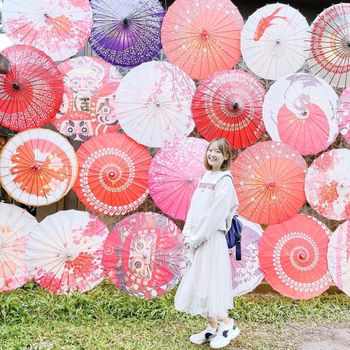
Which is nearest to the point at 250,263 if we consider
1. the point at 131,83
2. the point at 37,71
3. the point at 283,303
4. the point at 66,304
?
the point at 283,303

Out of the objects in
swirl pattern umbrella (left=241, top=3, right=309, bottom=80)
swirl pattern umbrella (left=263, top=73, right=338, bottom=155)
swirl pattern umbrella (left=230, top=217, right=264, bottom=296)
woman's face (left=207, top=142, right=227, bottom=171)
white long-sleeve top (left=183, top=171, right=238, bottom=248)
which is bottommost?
swirl pattern umbrella (left=230, top=217, right=264, bottom=296)

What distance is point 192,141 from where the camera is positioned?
504 centimetres

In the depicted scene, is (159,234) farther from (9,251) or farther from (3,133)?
(3,133)

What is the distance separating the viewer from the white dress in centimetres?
398

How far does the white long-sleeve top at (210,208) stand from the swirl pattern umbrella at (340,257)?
187 cm

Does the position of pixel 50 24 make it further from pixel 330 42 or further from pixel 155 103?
pixel 330 42

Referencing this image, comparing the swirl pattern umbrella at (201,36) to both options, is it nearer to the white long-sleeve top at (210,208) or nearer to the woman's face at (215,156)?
the woman's face at (215,156)

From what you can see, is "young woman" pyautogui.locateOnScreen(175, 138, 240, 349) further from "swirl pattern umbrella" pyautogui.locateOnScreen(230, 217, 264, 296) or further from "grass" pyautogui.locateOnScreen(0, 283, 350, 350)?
"swirl pattern umbrella" pyautogui.locateOnScreen(230, 217, 264, 296)

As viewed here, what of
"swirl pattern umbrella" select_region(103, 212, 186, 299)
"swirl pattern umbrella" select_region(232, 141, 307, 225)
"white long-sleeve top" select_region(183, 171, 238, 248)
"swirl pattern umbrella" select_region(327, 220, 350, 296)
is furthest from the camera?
"swirl pattern umbrella" select_region(327, 220, 350, 296)

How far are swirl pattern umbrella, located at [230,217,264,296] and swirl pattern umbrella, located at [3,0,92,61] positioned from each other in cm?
292

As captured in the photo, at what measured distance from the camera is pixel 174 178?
492 centimetres

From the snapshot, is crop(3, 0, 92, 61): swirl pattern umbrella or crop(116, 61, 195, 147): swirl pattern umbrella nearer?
crop(3, 0, 92, 61): swirl pattern umbrella

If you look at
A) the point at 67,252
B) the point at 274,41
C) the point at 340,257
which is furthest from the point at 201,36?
the point at 340,257

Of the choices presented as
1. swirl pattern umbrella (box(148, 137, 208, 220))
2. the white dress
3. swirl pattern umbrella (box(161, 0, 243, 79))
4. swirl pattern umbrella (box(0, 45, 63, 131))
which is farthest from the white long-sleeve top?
swirl pattern umbrella (box(0, 45, 63, 131))
